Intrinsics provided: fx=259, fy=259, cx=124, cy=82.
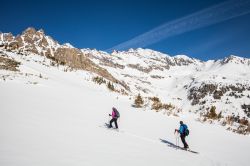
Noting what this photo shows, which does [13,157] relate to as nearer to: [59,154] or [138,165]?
[59,154]

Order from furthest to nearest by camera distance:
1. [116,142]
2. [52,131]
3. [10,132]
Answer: [116,142] < [52,131] < [10,132]

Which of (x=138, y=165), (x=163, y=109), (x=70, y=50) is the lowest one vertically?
(x=138, y=165)

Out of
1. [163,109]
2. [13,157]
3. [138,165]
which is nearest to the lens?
[13,157]

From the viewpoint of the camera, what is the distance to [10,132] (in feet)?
34.2

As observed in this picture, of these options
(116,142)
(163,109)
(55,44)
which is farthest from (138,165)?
(55,44)

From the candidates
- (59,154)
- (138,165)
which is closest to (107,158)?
(138,165)

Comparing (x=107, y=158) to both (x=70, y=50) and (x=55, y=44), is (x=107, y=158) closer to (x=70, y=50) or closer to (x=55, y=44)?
(x=70, y=50)

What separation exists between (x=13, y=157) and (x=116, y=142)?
641 cm

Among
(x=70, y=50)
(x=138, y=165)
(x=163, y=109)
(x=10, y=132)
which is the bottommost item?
(x=138, y=165)

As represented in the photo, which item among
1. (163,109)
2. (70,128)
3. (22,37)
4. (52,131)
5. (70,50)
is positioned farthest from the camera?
(22,37)

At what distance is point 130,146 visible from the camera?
12984 millimetres

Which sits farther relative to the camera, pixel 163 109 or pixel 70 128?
pixel 163 109

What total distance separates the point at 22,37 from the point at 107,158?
521 ft

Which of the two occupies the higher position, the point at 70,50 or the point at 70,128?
the point at 70,50
